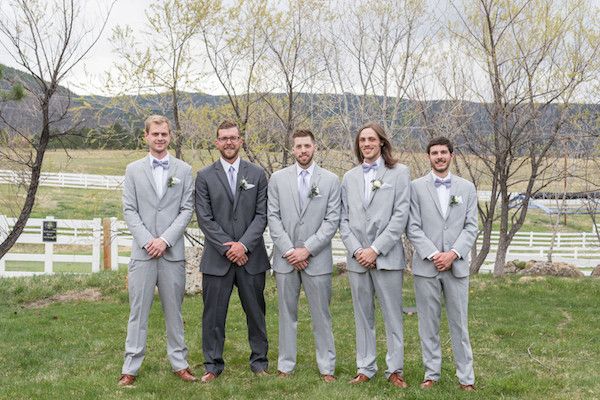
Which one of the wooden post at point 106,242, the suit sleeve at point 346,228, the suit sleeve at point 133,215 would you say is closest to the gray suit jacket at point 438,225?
the suit sleeve at point 346,228

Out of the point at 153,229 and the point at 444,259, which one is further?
the point at 153,229

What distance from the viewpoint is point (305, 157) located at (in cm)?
681

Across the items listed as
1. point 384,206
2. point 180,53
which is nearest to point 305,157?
point 384,206

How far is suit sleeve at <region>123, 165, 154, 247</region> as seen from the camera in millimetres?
6625

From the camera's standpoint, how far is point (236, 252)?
262 inches

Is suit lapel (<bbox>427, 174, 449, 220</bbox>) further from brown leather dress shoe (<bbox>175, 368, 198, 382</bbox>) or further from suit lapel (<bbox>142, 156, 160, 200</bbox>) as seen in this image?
brown leather dress shoe (<bbox>175, 368, 198, 382</bbox>)

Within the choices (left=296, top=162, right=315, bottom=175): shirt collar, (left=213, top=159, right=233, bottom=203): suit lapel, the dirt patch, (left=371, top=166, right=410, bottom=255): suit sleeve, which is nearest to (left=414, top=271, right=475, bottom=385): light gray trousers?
(left=371, top=166, right=410, bottom=255): suit sleeve

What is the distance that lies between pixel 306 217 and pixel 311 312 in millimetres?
897

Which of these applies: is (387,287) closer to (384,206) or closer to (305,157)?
(384,206)

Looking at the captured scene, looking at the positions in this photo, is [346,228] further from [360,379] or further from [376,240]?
[360,379]

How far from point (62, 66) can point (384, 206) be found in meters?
5.50

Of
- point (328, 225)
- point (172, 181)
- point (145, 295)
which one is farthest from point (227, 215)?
point (145, 295)

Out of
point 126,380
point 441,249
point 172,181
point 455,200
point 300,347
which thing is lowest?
point 300,347

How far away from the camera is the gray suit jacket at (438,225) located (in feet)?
21.2
